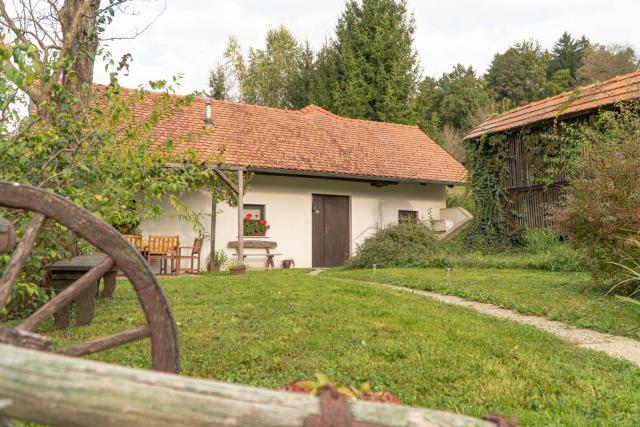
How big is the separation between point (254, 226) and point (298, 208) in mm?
1564

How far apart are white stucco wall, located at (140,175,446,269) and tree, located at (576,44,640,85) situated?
83.5 feet

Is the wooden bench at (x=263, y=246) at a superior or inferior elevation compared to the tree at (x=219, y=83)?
inferior

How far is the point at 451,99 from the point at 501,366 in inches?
1269

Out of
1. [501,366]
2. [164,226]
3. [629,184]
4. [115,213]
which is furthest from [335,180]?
[501,366]

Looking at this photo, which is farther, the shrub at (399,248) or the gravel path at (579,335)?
the shrub at (399,248)

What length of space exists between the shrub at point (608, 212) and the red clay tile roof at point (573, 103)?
16.2ft

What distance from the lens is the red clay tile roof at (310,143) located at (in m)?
14.3

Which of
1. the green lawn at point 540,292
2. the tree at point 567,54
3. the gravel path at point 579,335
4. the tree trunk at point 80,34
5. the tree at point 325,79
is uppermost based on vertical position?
the tree at point 567,54

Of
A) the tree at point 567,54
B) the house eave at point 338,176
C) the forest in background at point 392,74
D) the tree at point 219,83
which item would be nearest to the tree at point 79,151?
the house eave at point 338,176

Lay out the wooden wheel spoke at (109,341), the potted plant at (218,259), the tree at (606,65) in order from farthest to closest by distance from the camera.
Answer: the tree at (606,65) → the potted plant at (218,259) → the wooden wheel spoke at (109,341)

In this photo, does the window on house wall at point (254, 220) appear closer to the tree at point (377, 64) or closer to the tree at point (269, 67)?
the tree at point (377, 64)

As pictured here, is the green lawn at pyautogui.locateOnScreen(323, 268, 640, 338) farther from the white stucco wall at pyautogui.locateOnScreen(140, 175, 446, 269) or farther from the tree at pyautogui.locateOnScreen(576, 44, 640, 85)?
the tree at pyautogui.locateOnScreen(576, 44, 640, 85)

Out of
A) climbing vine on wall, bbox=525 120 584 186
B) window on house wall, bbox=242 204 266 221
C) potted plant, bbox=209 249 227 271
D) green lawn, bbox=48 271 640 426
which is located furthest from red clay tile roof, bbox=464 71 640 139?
green lawn, bbox=48 271 640 426

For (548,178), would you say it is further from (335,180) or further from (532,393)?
(532,393)
